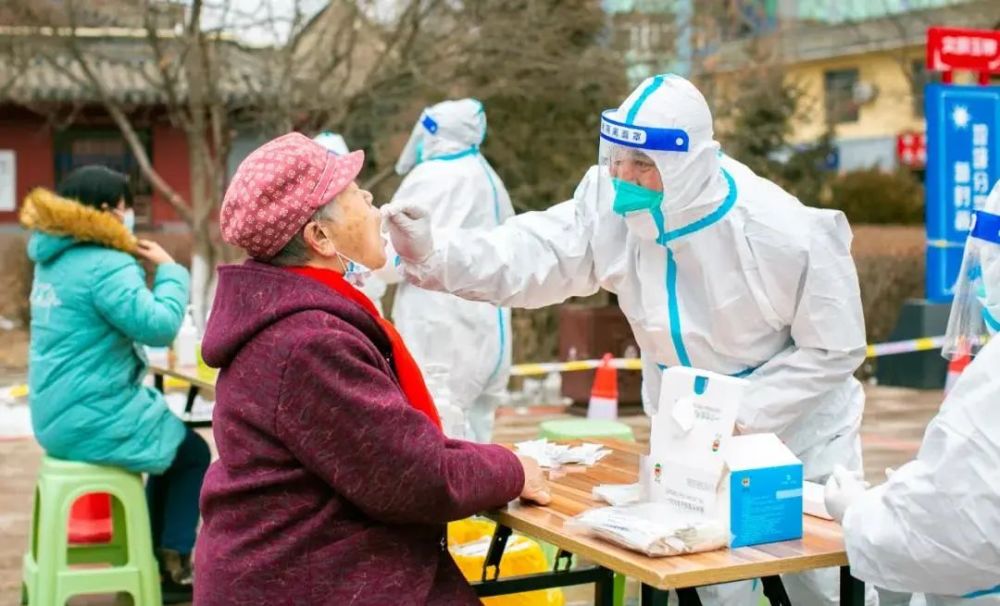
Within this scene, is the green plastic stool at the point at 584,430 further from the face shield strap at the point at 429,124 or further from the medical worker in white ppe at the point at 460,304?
the face shield strap at the point at 429,124

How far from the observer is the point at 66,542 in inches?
193

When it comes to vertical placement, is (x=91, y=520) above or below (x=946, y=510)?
below

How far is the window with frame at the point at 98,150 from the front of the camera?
18.2 m

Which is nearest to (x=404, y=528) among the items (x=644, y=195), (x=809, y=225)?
(x=644, y=195)

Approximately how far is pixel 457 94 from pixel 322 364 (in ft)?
32.3

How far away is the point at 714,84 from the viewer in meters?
14.7

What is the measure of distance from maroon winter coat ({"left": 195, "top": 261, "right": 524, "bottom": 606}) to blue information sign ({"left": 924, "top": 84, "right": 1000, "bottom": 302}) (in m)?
8.59

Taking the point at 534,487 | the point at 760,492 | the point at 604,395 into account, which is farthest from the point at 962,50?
the point at 760,492

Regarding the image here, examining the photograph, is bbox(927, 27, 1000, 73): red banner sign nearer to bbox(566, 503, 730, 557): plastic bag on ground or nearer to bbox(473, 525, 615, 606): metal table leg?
bbox(473, 525, 615, 606): metal table leg

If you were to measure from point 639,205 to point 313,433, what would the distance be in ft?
4.11

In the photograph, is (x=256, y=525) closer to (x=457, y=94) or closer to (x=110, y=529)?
(x=110, y=529)

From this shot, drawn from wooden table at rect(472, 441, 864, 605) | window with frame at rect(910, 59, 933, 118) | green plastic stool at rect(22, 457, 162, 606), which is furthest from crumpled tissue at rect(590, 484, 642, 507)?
window with frame at rect(910, 59, 933, 118)

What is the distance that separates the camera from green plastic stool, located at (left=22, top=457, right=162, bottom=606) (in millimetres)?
4844

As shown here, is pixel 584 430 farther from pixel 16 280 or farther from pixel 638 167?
pixel 16 280
